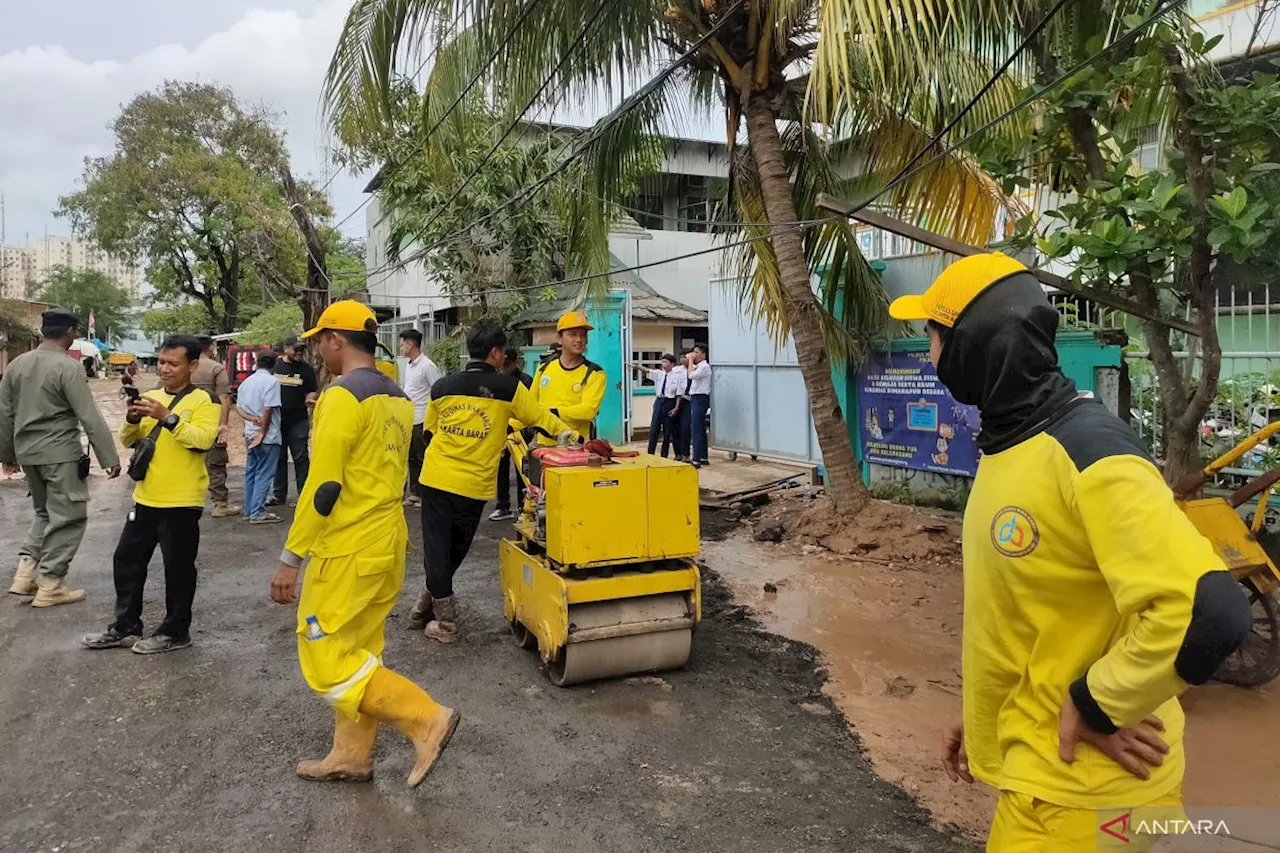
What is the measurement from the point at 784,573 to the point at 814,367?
201cm

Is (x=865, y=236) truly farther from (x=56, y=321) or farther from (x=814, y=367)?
(x=56, y=321)

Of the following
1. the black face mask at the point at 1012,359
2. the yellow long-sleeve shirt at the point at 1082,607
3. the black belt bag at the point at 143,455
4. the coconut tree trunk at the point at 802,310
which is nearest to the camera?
the yellow long-sleeve shirt at the point at 1082,607

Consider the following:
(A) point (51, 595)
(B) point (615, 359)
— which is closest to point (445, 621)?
(A) point (51, 595)

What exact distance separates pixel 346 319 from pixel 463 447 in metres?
1.52

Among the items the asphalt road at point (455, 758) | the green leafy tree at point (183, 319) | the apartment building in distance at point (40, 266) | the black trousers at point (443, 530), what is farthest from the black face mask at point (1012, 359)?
the green leafy tree at point (183, 319)

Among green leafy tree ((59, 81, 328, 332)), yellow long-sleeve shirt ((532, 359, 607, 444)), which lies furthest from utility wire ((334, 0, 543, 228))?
green leafy tree ((59, 81, 328, 332))

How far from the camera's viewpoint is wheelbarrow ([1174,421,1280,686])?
13.5 feet

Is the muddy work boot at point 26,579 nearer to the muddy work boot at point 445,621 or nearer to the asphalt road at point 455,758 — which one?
the asphalt road at point 455,758

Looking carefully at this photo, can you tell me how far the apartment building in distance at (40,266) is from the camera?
45.7 metres

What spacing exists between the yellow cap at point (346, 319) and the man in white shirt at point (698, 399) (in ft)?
29.0

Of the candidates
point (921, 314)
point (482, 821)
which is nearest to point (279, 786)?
point (482, 821)

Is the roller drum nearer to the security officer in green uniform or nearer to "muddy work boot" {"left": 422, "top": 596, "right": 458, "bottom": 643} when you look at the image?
"muddy work boot" {"left": 422, "top": 596, "right": 458, "bottom": 643}

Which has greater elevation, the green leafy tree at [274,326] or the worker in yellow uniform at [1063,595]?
the green leafy tree at [274,326]

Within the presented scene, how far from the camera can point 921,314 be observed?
1.99m
